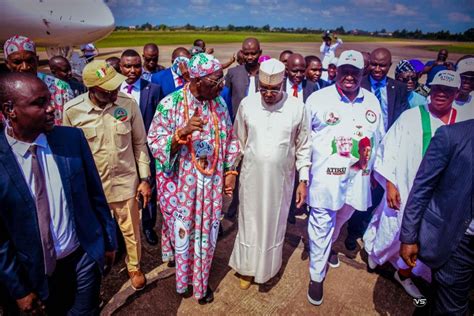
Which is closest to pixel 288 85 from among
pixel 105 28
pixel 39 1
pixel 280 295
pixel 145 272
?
pixel 280 295

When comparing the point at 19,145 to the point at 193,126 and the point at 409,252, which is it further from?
the point at 409,252

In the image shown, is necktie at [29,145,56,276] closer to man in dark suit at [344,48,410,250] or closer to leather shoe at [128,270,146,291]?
leather shoe at [128,270,146,291]

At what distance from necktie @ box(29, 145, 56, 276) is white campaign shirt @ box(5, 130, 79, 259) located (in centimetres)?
2

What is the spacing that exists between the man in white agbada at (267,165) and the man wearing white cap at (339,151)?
0.63ft

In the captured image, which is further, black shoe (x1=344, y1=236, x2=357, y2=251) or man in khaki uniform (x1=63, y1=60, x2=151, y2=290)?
black shoe (x1=344, y1=236, x2=357, y2=251)

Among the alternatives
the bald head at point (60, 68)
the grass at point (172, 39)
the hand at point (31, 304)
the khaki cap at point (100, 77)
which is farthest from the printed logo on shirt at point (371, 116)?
the grass at point (172, 39)

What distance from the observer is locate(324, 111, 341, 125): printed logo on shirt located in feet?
10.0

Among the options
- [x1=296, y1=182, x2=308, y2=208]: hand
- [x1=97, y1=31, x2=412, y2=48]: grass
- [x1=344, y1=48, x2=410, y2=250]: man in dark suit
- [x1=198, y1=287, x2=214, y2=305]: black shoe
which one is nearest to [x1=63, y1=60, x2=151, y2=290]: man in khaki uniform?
[x1=198, y1=287, x2=214, y2=305]: black shoe

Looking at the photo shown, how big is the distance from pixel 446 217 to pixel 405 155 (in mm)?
1060

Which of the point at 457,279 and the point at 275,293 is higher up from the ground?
the point at 457,279

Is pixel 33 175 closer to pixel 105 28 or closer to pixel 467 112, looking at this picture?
pixel 467 112

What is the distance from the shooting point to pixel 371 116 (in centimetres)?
311

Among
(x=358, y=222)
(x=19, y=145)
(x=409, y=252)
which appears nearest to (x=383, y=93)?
(x=358, y=222)

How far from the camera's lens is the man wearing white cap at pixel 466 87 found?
3504 mm
